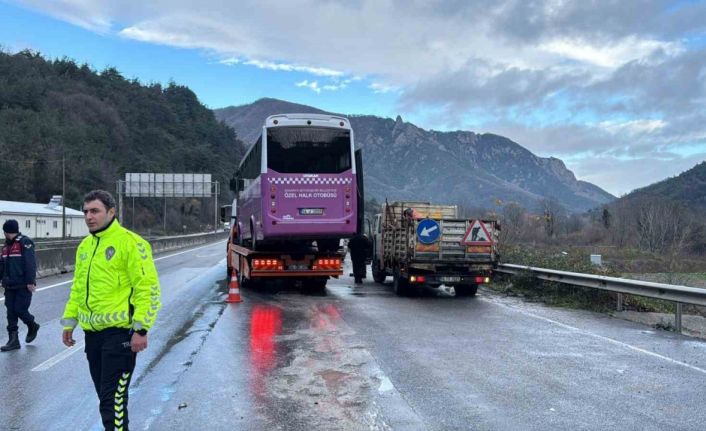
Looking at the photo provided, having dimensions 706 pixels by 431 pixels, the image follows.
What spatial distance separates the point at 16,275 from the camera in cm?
842

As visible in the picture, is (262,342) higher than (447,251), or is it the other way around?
(447,251)

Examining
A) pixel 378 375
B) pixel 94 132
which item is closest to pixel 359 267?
pixel 378 375

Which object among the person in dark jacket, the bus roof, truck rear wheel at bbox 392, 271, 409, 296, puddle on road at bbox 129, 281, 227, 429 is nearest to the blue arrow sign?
truck rear wheel at bbox 392, 271, 409, 296

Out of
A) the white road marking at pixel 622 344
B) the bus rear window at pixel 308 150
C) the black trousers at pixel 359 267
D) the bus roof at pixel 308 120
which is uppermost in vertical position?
the bus roof at pixel 308 120

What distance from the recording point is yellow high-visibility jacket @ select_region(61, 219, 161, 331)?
164 inches

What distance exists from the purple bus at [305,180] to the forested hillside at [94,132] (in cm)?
6773

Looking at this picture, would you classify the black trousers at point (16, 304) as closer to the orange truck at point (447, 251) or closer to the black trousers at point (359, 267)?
the orange truck at point (447, 251)

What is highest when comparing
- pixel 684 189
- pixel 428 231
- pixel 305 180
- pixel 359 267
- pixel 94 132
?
pixel 94 132

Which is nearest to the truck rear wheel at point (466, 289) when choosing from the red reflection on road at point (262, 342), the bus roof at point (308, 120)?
the bus roof at point (308, 120)

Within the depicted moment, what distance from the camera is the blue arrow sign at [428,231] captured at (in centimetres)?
1432

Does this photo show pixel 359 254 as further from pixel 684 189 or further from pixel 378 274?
pixel 684 189

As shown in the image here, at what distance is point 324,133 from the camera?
15.2 meters

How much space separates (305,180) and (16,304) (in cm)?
752

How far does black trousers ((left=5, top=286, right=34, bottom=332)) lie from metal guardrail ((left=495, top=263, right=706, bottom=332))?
1026 centimetres
